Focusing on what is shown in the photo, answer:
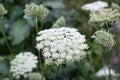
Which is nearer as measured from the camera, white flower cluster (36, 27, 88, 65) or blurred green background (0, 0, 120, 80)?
white flower cluster (36, 27, 88, 65)

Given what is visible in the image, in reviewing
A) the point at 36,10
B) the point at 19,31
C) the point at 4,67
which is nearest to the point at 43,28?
the point at 19,31

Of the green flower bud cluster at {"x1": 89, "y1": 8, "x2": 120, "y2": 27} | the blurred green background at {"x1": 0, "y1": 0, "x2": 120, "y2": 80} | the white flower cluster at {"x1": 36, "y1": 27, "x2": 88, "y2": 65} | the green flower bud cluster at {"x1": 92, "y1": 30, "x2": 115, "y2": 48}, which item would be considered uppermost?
the blurred green background at {"x1": 0, "y1": 0, "x2": 120, "y2": 80}

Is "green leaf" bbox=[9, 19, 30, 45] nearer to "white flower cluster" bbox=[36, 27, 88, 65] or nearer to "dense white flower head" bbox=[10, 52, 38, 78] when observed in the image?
"dense white flower head" bbox=[10, 52, 38, 78]

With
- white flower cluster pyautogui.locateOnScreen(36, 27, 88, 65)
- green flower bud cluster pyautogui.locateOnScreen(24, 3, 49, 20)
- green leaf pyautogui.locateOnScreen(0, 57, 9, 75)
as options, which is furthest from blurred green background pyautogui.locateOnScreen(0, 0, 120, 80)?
white flower cluster pyautogui.locateOnScreen(36, 27, 88, 65)

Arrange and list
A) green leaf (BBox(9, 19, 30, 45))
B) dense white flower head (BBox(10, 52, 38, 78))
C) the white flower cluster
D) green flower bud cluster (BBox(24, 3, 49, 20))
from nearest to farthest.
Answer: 1. the white flower cluster
2. green flower bud cluster (BBox(24, 3, 49, 20))
3. dense white flower head (BBox(10, 52, 38, 78))
4. green leaf (BBox(9, 19, 30, 45))

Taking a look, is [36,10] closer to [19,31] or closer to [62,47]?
[62,47]

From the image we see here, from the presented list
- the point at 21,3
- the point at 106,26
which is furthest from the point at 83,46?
the point at 21,3

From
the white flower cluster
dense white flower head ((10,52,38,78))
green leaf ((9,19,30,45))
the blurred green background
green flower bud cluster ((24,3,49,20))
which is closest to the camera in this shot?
the white flower cluster
